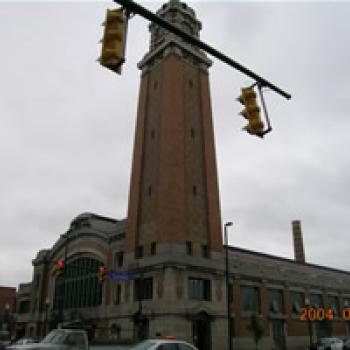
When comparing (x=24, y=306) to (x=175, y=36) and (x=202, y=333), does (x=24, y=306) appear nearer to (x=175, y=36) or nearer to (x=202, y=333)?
(x=202, y=333)

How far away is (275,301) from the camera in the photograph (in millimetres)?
47156

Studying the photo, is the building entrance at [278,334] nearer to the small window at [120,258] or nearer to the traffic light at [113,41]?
the small window at [120,258]

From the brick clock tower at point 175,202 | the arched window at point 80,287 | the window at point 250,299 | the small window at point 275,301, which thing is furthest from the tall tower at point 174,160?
the small window at point 275,301

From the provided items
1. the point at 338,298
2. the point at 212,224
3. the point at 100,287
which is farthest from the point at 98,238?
the point at 338,298

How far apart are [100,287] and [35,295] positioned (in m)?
19.3

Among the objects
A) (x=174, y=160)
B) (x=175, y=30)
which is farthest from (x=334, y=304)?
(x=175, y=30)

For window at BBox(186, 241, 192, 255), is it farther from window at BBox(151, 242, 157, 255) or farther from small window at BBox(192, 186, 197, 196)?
small window at BBox(192, 186, 197, 196)

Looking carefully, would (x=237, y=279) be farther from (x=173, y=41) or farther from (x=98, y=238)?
(x=173, y=41)

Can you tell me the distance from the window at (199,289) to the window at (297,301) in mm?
16656

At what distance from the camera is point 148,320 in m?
35.7

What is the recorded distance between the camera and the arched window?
45.9 m

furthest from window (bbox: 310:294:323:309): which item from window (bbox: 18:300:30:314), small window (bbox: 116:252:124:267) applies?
window (bbox: 18:300:30:314)

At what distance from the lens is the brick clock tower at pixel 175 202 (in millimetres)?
35812

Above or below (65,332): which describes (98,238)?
above
